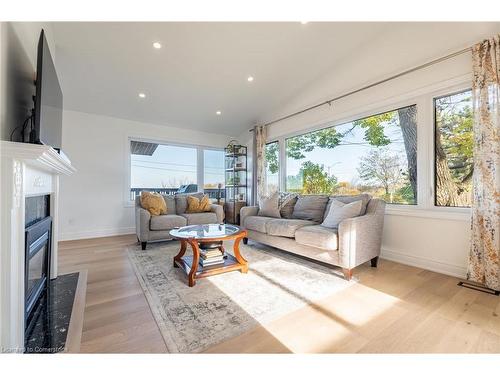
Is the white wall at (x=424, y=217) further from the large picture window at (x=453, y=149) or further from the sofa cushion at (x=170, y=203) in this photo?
the sofa cushion at (x=170, y=203)

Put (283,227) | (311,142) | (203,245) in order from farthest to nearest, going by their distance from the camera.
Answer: (311,142) < (283,227) < (203,245)

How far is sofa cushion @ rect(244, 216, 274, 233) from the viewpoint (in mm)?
3146

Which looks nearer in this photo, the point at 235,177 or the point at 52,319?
the point at 52,319

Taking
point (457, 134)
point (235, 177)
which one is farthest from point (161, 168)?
point (457, 134)

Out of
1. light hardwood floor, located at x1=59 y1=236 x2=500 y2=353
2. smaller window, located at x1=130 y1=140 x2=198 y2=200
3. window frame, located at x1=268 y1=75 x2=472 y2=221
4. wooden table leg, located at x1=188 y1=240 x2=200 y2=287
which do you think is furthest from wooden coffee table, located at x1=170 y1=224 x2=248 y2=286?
smaller window, located at x1=130 y1=140 x2=198 y2=200

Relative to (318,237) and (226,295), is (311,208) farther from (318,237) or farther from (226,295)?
(226,295)

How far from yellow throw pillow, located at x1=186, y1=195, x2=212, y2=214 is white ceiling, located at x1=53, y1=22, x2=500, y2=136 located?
1.78 meters

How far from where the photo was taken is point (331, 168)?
382 centimetres

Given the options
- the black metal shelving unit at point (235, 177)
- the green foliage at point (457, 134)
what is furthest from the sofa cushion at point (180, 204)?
the green foliage at point (457, 134)

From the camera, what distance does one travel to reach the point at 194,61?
305 centimetres

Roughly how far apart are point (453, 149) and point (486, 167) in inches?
19.4
